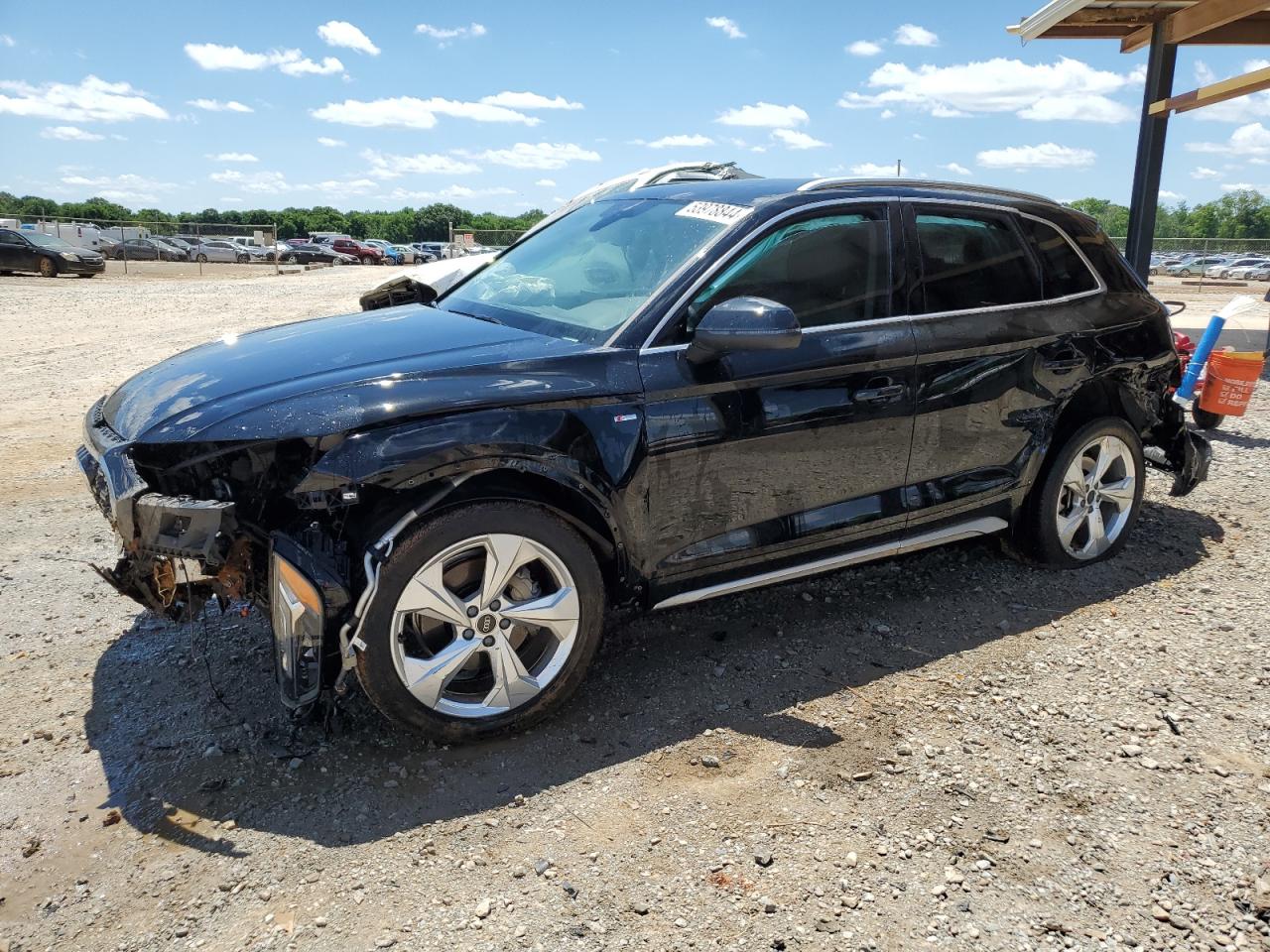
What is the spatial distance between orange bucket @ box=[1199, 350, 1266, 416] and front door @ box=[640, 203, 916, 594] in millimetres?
3481

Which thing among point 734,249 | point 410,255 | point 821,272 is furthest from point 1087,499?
point 410,255

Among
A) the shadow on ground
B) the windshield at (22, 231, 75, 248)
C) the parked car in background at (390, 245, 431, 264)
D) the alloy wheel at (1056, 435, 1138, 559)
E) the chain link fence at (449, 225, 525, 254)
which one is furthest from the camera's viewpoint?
the parked car in background at (390, 245, 431, 264)

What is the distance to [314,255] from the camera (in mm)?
51000

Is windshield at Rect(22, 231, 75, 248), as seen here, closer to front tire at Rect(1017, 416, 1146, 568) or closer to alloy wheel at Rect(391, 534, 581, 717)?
alloy wheel at Rect(391, 534, 581, 717)

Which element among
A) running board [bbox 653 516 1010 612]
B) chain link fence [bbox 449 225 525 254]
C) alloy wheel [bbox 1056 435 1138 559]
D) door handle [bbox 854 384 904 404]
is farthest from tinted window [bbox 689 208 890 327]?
chain link fence [bbox 449 225 525 254]

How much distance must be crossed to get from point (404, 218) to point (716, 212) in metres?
108

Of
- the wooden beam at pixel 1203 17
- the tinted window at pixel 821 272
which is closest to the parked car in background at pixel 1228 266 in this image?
the wooden beam at pixel 1203 17

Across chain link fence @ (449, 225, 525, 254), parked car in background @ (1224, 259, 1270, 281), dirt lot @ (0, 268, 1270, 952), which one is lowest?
dirt lot @ (0, 268, 1270, 952)

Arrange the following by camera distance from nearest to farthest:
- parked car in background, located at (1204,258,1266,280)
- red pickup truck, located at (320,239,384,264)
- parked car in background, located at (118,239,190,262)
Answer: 1. parked car in background, located at (1204,258,1266,280)
2. parked car in background, located at (118,239,190,262)
3. red pickup truck, located at (320,239,384,264)

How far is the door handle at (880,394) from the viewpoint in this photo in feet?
12.5

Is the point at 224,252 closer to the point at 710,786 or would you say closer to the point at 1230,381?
the point at 1230,381

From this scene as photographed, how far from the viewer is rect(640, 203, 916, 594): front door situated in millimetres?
3422

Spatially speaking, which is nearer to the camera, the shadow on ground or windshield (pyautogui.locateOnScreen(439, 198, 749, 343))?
the shadow on ground

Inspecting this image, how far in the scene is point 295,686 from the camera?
9.71 ft
